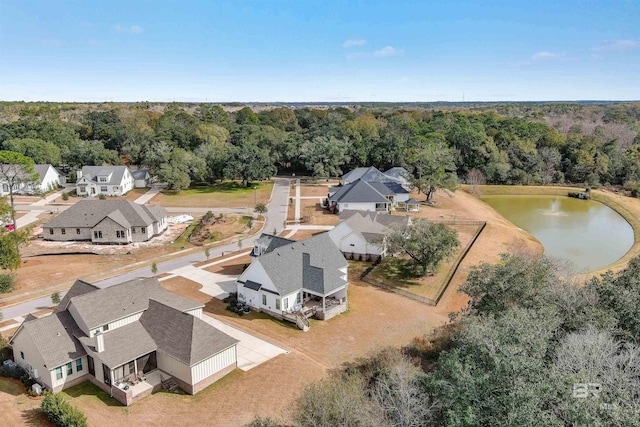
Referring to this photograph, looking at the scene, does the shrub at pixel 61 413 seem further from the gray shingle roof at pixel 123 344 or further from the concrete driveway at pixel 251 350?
the concrete driveway at pixel 251 350

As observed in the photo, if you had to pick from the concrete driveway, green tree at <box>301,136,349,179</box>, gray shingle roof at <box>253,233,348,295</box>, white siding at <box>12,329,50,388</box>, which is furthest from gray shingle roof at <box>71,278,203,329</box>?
green tree at <box>301,136,349,179</box>

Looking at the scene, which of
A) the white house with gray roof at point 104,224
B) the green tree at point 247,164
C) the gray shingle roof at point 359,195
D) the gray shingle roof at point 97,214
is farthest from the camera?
the green tree at point 247,164

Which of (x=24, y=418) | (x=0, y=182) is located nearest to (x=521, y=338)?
(x=24, y=418)

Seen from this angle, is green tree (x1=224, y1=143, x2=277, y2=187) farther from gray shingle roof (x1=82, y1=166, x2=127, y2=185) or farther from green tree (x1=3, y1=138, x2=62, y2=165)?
green tree (x1=3, y1=138, x2=62, y2=165)

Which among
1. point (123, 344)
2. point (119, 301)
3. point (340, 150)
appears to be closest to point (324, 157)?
point (340, 150)

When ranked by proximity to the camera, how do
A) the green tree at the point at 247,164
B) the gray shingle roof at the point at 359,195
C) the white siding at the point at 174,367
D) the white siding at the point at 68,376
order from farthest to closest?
the green tree at the point at 247,164 < the gray shingle roof at the point at 359,195 < the white siding at the point at 174,367 < the white siding at the point at 68,376

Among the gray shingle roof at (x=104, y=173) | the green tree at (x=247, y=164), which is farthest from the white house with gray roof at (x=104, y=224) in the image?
the green tree at (x=247, y=164)
